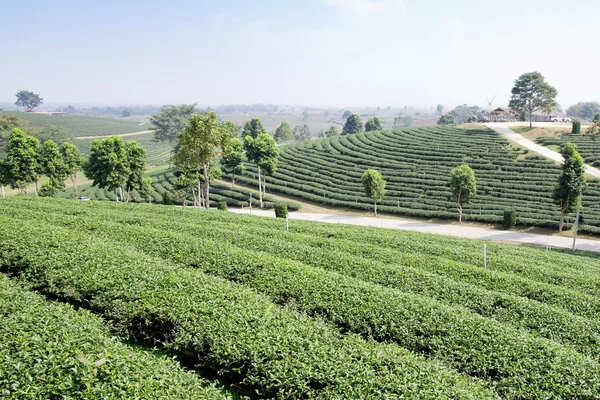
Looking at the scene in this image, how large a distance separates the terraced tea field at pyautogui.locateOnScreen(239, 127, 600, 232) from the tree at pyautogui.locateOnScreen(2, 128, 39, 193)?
20712mm

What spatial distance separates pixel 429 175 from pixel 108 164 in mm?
28990

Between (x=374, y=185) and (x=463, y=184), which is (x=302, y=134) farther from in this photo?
(x=463, y=184)

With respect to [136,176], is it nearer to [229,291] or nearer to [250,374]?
[229,291]

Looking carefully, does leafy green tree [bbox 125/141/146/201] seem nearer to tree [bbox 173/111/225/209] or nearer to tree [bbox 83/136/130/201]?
tree [bbox 83/136/130/201]

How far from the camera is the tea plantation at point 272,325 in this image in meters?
5.60

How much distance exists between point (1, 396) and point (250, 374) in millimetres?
3103

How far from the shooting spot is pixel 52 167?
A: 34.7m

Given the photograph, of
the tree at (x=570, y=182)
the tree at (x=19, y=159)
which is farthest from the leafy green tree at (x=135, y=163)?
the tree at (x=570, y=182)

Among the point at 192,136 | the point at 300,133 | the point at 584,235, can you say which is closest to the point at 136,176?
the point at 192,136

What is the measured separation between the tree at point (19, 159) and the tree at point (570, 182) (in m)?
38.1

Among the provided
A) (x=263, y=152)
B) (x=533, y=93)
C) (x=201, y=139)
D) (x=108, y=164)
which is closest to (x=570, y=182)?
(x=201, y=139)

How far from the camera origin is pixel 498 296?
31.4 feet

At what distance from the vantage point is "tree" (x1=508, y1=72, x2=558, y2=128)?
57062 millimetres

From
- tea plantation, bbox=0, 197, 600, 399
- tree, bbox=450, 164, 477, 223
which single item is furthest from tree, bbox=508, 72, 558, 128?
tea plantation, bbox=0, 197, 600, 399
